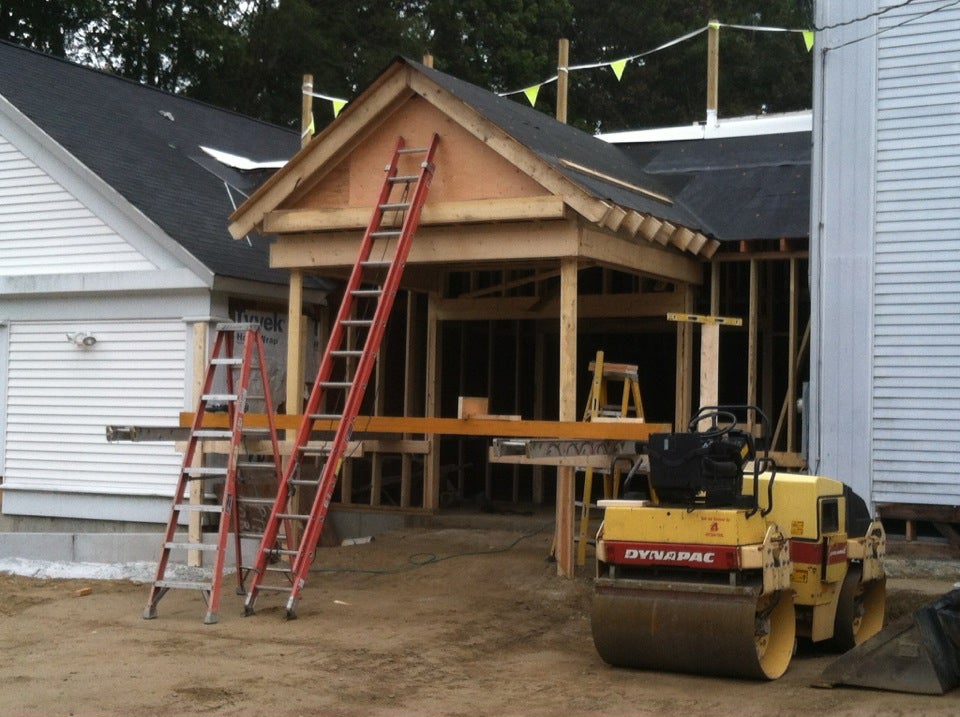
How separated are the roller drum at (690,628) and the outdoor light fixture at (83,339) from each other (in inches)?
355

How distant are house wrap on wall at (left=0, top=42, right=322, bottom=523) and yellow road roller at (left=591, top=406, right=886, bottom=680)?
7.46 m

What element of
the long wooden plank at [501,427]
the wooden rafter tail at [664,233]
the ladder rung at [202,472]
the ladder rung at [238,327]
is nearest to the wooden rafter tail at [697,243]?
the wooden rafter tail at [664,233]

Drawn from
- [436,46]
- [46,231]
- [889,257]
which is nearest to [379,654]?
[889,257]

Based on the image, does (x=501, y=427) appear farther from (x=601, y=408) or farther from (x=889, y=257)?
(x=889, y=257)

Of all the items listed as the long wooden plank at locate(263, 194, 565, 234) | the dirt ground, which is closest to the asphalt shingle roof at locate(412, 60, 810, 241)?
the long wooden plank at locate(263, 194, 565, 234)

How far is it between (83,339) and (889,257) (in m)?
9.43

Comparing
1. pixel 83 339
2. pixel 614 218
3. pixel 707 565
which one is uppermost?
pixel 614 218

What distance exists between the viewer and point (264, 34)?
33750 mm

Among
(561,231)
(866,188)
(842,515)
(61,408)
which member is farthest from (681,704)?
(61,408)

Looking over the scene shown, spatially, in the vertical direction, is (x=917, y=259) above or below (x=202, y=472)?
above

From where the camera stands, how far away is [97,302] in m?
15.7

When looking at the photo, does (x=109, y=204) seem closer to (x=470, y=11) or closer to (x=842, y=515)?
(x=842, y=515)

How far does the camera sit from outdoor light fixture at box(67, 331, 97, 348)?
15.6 m

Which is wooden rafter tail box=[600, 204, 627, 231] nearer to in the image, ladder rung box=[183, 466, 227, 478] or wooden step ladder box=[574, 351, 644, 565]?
wooden step ladder box=[574, 351, 644, 565]
